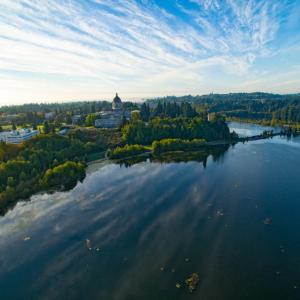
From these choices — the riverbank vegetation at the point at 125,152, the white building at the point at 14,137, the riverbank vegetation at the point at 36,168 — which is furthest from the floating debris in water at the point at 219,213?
the white building at the point at 14,137

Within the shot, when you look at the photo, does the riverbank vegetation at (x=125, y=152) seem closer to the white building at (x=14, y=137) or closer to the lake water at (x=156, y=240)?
the lake water at (x=156, y=240)

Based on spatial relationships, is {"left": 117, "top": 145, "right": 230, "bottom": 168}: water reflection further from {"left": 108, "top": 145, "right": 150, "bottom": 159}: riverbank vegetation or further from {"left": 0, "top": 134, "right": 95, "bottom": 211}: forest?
{"left": 0, "top": 134, "right": 95, "bottom": 211}: forest

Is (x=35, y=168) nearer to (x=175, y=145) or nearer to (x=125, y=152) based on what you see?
(x=125, y=152)

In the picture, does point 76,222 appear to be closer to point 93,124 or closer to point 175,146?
point 175,146

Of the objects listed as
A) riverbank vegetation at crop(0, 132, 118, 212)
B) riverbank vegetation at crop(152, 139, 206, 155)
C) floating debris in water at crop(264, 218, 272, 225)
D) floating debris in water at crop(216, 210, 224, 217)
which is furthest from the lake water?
riverbank vegetation at crop(152, 139, 206, 155)

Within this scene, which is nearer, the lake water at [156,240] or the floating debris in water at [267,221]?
the lake water at [156,240]
